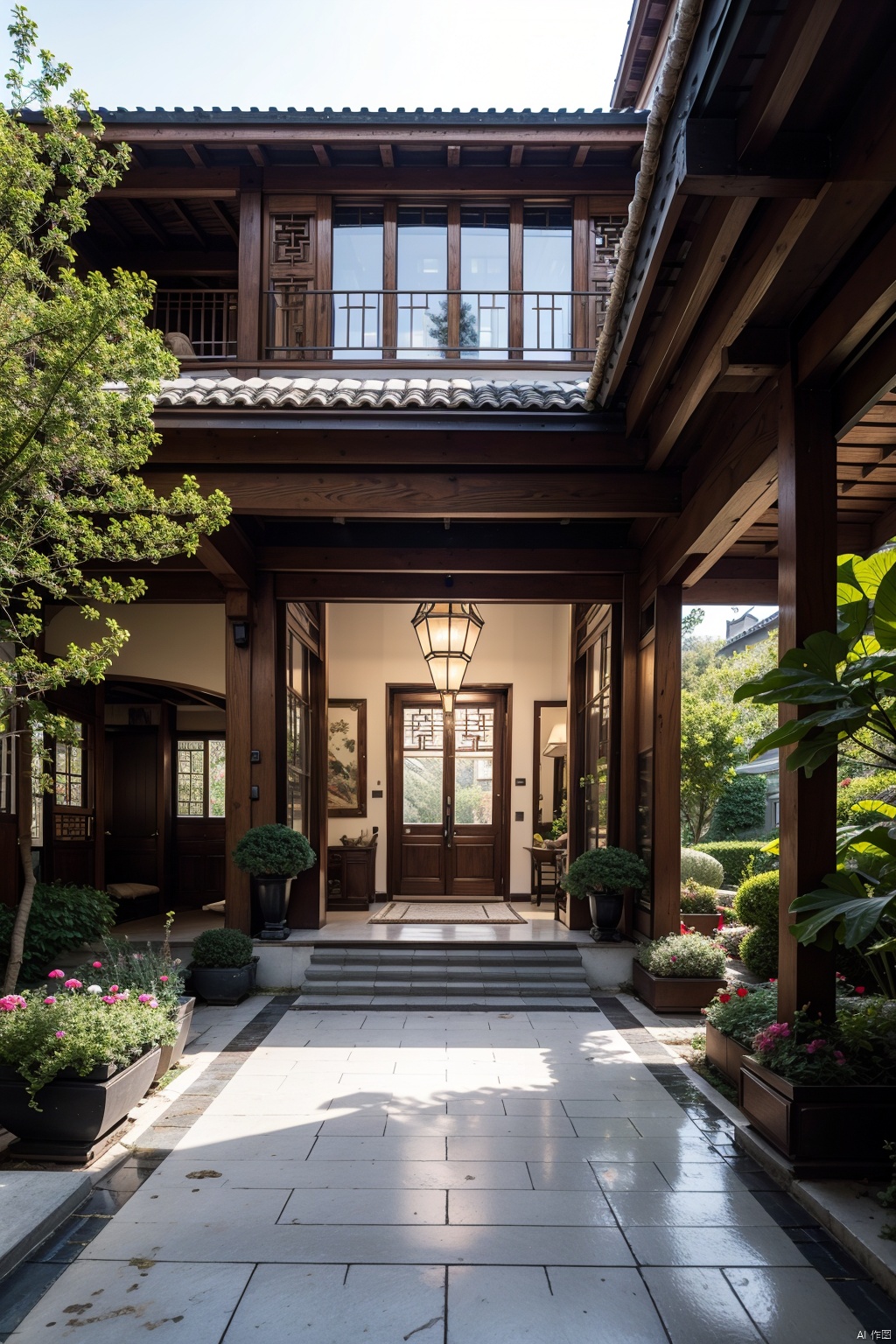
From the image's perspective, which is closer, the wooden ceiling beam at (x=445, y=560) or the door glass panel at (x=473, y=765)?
the wooden ceiling beam at (x=445, y=560)

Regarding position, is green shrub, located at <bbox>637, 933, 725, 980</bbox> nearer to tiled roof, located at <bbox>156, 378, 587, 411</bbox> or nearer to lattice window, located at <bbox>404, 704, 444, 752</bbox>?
tiled roof, located at <bbox>156, 378, 587, 411</bbox>

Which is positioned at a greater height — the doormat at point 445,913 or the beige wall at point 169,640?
the beige wall at point 169,640

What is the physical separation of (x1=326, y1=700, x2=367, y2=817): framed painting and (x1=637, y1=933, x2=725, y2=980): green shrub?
488 centimetres

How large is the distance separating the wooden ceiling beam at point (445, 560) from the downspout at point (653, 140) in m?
2.70

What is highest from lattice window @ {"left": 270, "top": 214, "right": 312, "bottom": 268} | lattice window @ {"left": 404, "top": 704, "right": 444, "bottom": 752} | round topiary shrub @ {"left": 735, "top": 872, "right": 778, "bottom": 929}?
lattice window @ {"left": 270, "top": 214, "right": 312, "bottom": 268}

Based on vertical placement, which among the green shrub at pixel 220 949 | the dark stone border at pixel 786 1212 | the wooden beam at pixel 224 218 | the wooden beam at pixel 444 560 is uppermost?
the wooden beam at pixel 224 218

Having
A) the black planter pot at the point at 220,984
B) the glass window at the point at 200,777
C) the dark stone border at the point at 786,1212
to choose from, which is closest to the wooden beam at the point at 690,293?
the dark stone border at the point at 786,1212

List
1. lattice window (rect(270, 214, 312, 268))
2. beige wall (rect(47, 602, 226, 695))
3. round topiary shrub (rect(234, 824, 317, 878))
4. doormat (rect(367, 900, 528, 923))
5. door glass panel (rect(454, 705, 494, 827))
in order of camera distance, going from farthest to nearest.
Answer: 1. door glass panel (rect(454, 705, 494, 827))
2. doormat (rect(367, 900, 528, 923))
3. beige wall (rect(47, 602, 226, 695))
4. lattice window (rect(270, 214, 312, 268))
5. round topiary shrub (rect(234, 824, 317, 878))

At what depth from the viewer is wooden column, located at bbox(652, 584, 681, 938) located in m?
6.85

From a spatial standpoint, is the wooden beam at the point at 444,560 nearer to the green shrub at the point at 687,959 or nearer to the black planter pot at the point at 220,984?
the green shrub at the point at 687,959

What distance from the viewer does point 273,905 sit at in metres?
7.40

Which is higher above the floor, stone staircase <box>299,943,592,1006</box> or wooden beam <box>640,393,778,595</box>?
wooden beam <box>640,393,778,595</box>

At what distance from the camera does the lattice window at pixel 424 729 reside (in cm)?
1123

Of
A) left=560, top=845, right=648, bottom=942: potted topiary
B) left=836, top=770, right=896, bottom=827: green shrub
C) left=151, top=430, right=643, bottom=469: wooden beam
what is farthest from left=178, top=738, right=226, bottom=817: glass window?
left=836, top=770, right=896, bottom=827: green shrub
